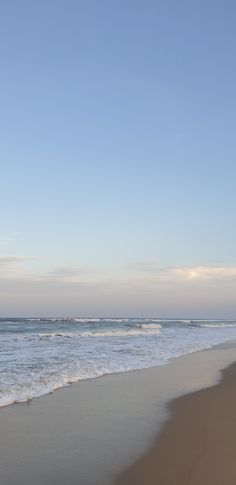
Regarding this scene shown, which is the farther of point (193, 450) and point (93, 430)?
point (93, 430)

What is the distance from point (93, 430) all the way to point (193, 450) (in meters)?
1.67

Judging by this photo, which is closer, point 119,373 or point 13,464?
point 13,464

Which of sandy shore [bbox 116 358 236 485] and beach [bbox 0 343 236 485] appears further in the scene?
beach [bbox 0 343 236 485]

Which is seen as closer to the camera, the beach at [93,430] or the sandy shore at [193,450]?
the sandy shore at [193,450]

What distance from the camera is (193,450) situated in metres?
6.69

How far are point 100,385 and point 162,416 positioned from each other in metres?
3.50

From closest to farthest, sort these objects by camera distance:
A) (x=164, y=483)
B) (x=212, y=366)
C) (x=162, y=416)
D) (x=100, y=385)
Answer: (x=164, y=483) < (x=162, y=416) < (x=100, y=385) < (x=212, y=366)

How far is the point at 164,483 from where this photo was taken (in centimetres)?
541

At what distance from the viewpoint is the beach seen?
5719mm

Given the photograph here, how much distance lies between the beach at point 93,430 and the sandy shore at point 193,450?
0.04 m

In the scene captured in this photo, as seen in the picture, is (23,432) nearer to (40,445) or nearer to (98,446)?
(40,445)

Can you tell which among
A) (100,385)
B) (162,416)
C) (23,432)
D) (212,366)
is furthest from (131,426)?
(212,366)

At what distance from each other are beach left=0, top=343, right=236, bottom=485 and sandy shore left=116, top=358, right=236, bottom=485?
0.04 metres

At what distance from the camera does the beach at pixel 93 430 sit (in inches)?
225
